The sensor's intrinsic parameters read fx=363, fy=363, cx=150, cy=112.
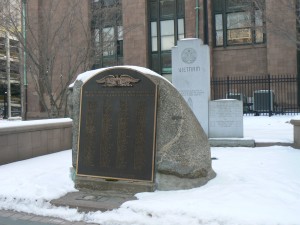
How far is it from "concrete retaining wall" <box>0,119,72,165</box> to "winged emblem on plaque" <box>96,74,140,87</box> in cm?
348

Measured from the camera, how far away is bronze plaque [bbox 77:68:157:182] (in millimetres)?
5816

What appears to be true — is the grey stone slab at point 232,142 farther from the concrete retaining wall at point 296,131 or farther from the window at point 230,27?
the window at point 230,27

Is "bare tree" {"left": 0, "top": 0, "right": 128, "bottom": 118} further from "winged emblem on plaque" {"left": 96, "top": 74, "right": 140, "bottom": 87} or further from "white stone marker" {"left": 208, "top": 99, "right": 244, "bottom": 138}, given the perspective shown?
"winged emblem on plaque" {"left": 96, "top": 74, "right": 140, "bottom": 87}

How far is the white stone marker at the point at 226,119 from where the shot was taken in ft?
34.7

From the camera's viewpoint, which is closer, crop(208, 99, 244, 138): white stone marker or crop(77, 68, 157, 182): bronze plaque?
crop(77, 68, 157, 182): bronze plaque

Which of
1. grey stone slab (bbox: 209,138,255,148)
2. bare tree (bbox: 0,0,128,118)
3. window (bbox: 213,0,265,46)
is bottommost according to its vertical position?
grey stone slab (bbox: 209,138,255,148)

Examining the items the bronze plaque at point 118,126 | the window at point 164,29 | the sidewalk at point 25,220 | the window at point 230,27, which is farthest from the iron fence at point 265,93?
the sidewalk at point 25,220

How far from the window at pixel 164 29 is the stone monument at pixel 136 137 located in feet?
75.6

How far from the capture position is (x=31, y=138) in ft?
30.5

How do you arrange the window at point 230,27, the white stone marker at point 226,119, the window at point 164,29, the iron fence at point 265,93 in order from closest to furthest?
the white stone marker at point 226,119, the iron fence at point 265,93, the window at point 230,27, the window at point 164,29

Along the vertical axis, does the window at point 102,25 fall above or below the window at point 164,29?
below

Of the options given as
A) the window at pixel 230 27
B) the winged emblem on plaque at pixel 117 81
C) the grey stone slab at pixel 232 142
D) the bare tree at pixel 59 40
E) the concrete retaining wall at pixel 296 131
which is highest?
the window at pixel 230 27

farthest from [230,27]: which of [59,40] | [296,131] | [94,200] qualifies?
[94,200]

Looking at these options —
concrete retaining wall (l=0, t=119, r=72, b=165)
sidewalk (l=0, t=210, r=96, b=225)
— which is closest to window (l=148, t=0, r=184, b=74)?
concrete retaining wall (l=0, t=119, r=72, b=165)
